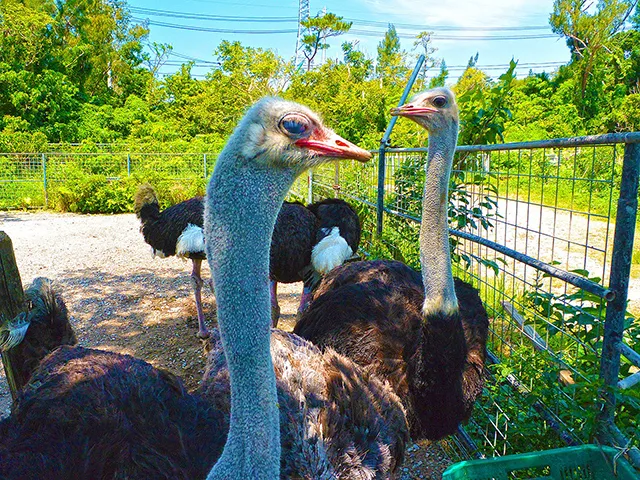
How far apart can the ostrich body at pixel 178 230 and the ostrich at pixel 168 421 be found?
2.07m

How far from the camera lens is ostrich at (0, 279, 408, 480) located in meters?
1.62

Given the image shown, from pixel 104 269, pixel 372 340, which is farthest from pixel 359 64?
pixel 372 340

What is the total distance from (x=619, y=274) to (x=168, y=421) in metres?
1.57

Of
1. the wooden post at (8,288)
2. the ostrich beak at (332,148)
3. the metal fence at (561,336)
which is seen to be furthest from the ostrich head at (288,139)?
the wooden post at (8,288)

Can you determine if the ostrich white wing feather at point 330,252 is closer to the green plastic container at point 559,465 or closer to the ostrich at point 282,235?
the ostrich at point 282,235

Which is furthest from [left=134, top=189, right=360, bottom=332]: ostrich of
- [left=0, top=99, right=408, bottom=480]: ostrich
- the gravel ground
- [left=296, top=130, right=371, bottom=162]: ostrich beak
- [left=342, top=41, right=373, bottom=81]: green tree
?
[left=342, top=41, right=373, bottom=81]: green tree

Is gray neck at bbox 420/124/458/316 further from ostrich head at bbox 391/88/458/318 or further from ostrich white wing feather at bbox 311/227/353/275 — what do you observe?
ostrich white wing feather at bbox 311/227/353/275

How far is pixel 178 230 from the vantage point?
4.56 meters

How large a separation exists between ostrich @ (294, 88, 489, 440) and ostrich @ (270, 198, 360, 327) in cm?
128

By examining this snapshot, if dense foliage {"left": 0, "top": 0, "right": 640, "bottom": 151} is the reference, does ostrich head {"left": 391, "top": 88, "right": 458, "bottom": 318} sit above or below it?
below

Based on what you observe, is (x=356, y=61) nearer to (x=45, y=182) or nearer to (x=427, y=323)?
(x=45, y=182)

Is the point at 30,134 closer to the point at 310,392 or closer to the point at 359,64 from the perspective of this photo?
Answer: the point at 359,64

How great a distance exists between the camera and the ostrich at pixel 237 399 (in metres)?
1.19

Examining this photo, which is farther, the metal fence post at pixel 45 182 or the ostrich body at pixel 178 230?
the metal fence post at pixel 45 182
